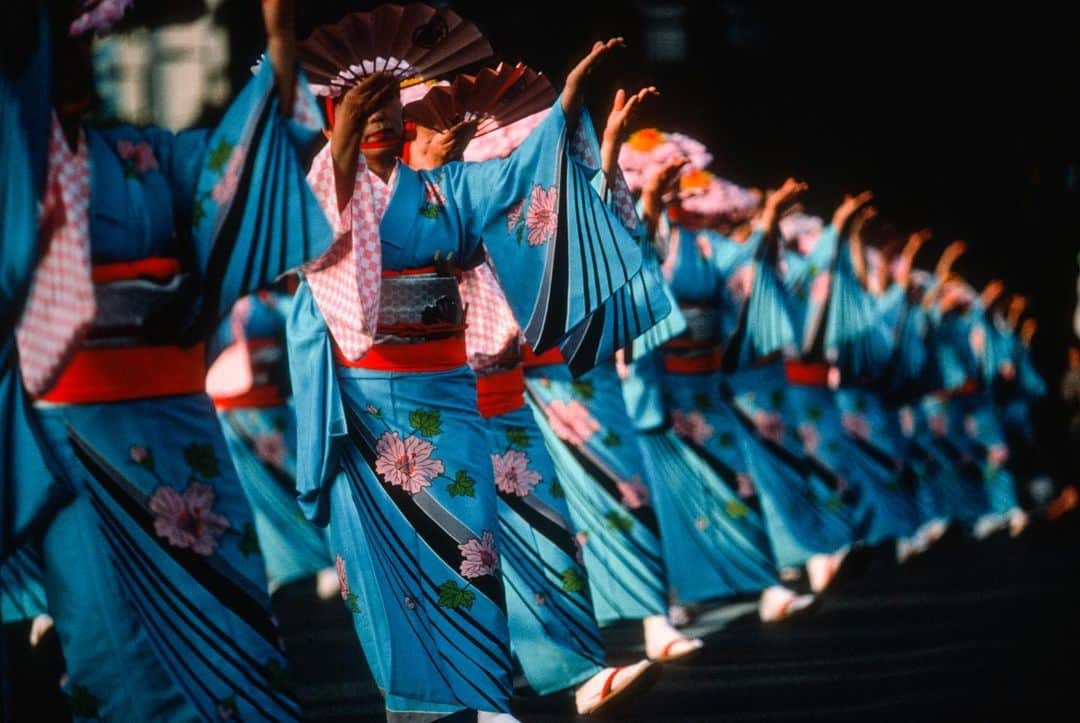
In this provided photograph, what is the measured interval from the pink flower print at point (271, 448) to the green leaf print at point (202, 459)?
14.7 feet

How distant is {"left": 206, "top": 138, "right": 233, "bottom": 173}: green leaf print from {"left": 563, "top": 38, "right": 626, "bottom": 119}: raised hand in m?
1.25

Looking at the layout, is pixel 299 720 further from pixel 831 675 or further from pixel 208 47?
pixel 208 47

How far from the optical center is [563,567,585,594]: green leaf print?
5.41 m

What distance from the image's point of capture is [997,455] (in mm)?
13703

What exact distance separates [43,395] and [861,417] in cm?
751

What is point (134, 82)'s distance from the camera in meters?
10.8

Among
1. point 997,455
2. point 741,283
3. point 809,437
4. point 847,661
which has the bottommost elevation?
point 997,455

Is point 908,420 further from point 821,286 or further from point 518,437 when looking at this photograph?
point 518,437

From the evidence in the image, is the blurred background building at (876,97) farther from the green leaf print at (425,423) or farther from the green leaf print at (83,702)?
the green leaf print at (83,702)

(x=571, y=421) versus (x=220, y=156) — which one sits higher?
(x=220, y=156)

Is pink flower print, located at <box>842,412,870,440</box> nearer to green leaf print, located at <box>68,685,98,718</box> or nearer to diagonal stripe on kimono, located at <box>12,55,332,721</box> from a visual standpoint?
diagonal stripe on kimono, located at <box>12,55,332,721</box>

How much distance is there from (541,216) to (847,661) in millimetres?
2532

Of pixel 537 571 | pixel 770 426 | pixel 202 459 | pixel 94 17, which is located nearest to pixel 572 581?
pixel 537 571

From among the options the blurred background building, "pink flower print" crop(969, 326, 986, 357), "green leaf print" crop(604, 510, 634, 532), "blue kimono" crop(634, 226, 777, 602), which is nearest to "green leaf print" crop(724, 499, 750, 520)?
"blue kimono" crop(634, 226, 777, 602)
